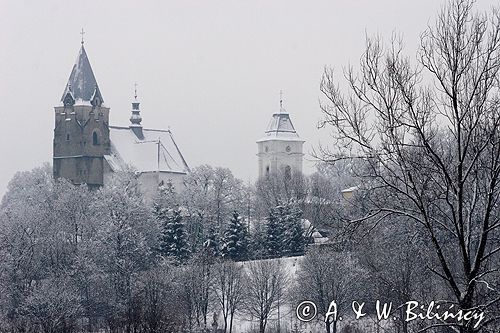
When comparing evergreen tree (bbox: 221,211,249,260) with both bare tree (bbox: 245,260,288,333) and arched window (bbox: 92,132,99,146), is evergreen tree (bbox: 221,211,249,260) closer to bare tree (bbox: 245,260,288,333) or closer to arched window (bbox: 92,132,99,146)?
bare tree (bbox: 245,260,288,333)

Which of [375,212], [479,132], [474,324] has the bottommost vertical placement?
[474,324]

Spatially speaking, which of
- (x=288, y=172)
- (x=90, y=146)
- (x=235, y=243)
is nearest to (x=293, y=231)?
(x=235, y=243)

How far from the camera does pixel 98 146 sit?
9100 cm

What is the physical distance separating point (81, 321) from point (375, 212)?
115ft

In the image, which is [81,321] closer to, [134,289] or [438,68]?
[134,289]

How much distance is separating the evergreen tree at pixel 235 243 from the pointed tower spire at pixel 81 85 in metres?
35.5

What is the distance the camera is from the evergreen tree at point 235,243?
56438 millimetres

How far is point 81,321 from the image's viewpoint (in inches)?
1797

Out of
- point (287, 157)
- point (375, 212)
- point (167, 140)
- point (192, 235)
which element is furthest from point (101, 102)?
point (375, 212)

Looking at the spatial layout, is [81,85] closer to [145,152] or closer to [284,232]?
[145,152]

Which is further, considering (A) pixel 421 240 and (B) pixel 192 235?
(B) pixel 192 235

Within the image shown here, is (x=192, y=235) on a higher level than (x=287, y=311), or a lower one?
higher

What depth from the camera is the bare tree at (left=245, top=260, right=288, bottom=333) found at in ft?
144

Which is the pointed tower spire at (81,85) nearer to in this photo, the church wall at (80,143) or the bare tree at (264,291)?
the church wall at (80,143)
